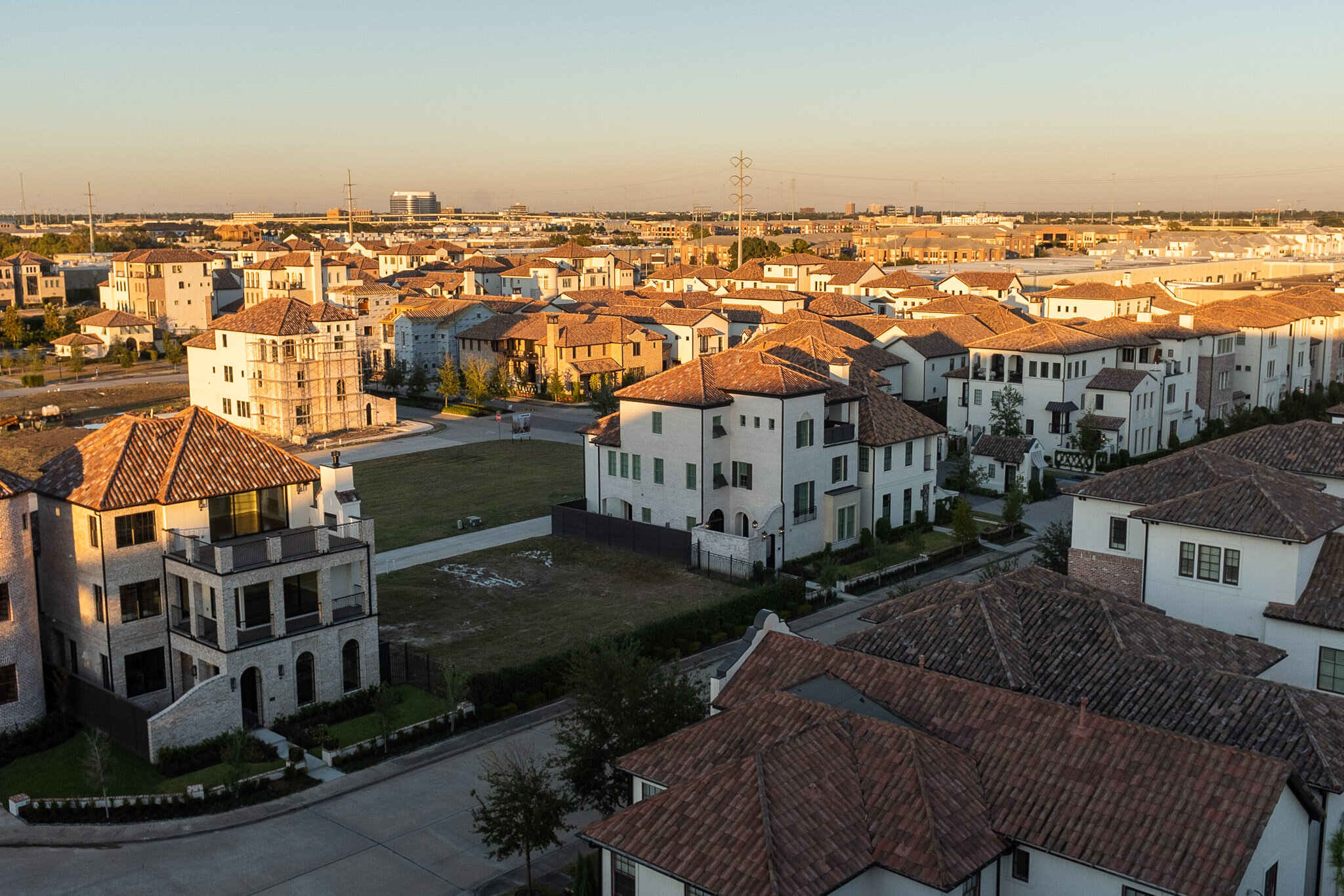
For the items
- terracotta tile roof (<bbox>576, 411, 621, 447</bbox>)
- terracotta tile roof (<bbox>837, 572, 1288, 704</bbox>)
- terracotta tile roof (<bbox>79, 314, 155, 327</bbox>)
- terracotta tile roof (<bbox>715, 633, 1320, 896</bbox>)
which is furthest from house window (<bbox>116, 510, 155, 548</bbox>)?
terracotta tile roof (<bbox>79, 314, 155, 327</bbox>)

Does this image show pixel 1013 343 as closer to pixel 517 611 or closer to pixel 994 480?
pixel 994 480

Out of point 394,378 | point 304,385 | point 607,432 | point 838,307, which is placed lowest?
point 394,378

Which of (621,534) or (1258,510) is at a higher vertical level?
(1258,510)

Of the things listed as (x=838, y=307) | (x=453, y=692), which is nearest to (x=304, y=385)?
(x=838, y=307)

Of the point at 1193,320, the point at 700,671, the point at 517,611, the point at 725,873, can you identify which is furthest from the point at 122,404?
the point at 725,873

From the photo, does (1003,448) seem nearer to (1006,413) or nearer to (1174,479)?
(1006,413)
